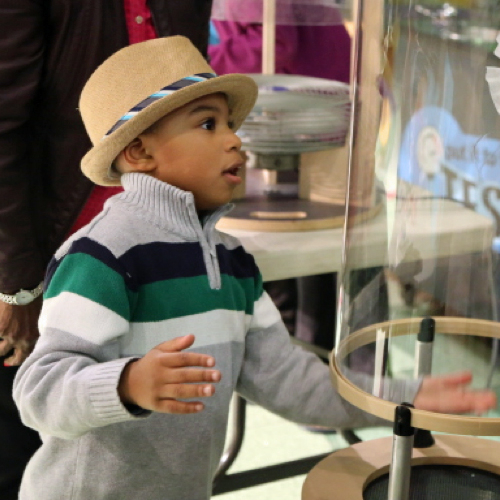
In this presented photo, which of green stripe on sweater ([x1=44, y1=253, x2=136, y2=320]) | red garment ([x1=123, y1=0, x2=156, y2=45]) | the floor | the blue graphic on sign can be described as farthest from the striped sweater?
the floor

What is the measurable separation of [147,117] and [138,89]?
0.14 feet

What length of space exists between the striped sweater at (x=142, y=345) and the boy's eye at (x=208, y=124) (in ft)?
0.29

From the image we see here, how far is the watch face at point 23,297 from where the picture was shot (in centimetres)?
114

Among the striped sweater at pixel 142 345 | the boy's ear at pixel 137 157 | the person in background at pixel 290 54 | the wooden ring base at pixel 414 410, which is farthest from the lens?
the person in background at pixel 290 54

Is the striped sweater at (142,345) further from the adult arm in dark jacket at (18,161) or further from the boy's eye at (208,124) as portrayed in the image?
the adult arm in dark jacket at (18,161)

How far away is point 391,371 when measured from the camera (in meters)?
0.86

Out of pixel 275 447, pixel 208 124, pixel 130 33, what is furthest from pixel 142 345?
pixel 275 447

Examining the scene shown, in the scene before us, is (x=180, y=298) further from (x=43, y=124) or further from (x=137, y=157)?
(x=43, y=124)

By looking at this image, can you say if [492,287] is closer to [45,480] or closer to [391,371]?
[391,371]

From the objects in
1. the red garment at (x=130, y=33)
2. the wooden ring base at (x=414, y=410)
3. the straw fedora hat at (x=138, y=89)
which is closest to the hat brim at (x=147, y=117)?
the straw fedora hat at (x=138, y=89)

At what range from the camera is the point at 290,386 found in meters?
1.04

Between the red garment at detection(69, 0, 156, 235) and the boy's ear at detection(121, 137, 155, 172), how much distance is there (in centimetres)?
26

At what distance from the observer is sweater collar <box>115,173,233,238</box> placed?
3.04 feet

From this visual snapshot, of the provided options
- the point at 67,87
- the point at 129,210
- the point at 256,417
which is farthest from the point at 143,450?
the point at 256,417
